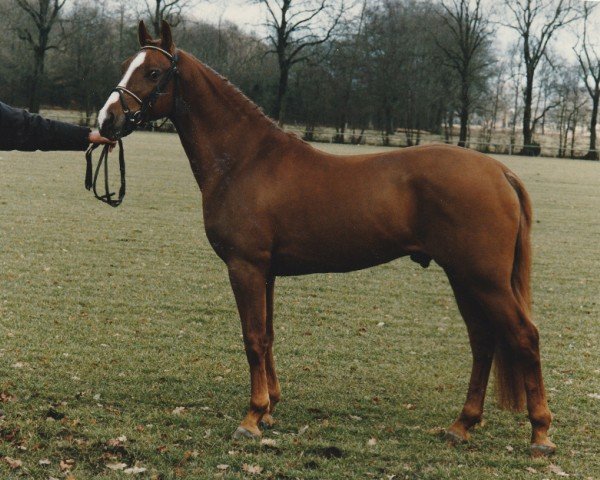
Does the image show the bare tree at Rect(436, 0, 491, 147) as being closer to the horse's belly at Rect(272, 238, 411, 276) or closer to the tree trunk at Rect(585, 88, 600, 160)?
the tree trunk at Rect(585, 88, 600, 160)

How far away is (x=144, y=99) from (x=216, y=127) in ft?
1.83

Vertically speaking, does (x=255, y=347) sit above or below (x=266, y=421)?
above

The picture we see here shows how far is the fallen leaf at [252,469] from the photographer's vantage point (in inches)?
167

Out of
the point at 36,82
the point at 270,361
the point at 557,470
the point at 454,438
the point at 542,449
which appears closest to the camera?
the point at 557,470

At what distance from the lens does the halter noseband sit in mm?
4723

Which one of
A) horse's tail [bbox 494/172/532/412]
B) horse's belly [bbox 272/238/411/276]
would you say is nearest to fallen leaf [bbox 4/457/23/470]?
horse's belly [bbox 272/238/411/276]

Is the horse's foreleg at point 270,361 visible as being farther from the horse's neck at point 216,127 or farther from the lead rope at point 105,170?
the lead rope at point 105,170

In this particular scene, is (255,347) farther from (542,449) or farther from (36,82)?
(36,82)

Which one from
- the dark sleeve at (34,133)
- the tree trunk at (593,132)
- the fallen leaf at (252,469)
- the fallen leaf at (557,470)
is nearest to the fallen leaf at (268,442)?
the fallen leaf at (252,469)

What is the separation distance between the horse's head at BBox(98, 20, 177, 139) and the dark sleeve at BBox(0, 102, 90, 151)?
352 millimetres

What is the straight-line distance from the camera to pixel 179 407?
5273mm

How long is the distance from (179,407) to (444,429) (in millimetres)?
1993

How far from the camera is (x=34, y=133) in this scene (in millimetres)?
5004

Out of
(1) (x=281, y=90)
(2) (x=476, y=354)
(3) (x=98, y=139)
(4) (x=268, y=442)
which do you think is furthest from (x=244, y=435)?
(1) (x=281, y=90)
